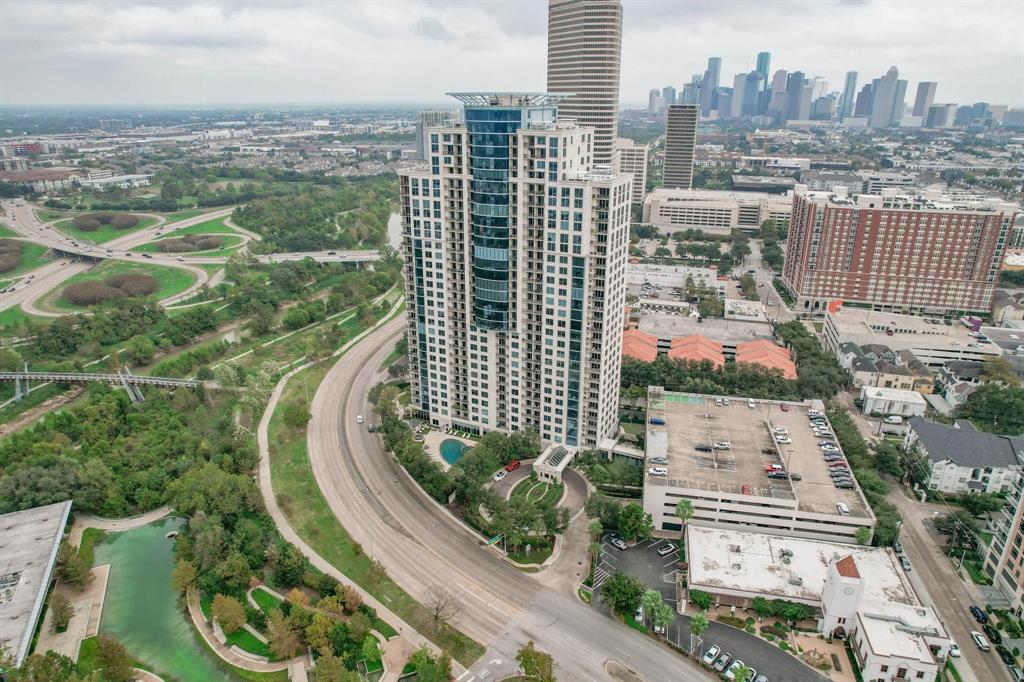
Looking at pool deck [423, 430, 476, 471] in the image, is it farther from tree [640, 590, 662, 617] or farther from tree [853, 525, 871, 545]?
tree [853, 525, 871, 545]

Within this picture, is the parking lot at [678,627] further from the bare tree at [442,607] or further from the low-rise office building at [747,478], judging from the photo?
the bare tree at [442,607]

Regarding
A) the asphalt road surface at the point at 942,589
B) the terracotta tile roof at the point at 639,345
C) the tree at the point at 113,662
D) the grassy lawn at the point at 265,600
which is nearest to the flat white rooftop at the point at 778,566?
the asphalt road surface at the point at 942,589

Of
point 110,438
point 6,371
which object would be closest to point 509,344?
point 110,438

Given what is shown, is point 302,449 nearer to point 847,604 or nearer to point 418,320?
point 418,320

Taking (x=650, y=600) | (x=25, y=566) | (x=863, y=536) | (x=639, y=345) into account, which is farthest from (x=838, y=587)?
(x=25, y=566)

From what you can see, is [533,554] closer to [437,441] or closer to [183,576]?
[437,441]

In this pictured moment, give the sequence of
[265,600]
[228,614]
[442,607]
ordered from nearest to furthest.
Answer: [442,607] → [228,614] → [265,600]

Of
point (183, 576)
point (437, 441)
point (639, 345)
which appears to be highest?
point (639, 345)
